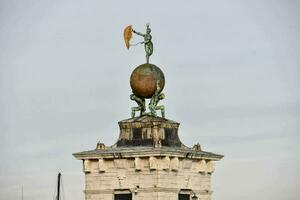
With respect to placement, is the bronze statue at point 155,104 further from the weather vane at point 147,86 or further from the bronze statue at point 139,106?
the bronze statue at point 139,106

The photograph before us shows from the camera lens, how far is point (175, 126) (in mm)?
49250

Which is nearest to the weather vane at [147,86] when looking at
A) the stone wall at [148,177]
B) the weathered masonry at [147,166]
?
the weathered masonry at [147,166]

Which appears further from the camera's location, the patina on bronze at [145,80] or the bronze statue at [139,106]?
the bronze statue at [139,106]

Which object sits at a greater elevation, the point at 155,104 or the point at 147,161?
the point at 155,104

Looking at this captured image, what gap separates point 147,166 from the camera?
157ft

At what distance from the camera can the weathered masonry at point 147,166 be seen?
47562 mm

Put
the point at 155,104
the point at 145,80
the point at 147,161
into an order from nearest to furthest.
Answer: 1. the point at 147,161
2. the point at 145,80
3. the point at 155,104

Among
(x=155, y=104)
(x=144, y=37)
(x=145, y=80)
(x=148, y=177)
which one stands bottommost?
(x=148, y=177)

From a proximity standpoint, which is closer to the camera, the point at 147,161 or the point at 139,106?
the point at 147,161

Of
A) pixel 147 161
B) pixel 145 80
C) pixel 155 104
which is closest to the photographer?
pixel 147 161

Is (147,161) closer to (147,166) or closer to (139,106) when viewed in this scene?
(147,166)

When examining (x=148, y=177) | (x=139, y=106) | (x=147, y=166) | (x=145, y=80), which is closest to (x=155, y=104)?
(x=139, y=106)

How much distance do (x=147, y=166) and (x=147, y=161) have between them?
23 centimetres

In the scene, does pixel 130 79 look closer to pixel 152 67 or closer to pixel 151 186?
pixel 152 67
